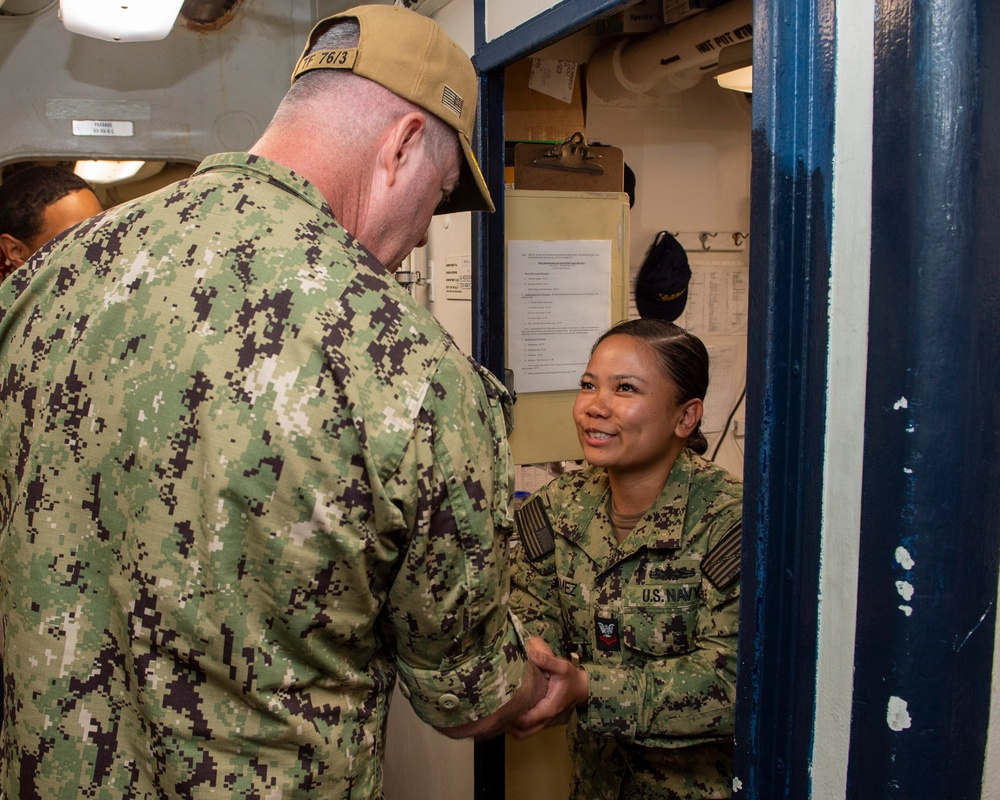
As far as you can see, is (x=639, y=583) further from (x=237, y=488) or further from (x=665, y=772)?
(x=237, y=488)

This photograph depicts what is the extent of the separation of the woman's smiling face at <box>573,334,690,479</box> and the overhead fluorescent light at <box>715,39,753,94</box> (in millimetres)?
993

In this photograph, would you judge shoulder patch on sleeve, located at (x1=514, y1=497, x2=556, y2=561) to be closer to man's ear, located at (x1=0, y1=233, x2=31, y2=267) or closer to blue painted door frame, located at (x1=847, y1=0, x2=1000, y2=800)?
blue painted door frame, located at (x1=847, y1=0, x2=1000, y2=800)

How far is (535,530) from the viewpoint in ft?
6.10

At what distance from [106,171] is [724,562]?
3.64 m

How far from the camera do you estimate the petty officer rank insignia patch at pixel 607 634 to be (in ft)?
5.43

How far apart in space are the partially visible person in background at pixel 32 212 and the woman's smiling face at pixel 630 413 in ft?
5.44

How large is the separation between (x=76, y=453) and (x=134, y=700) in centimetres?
29

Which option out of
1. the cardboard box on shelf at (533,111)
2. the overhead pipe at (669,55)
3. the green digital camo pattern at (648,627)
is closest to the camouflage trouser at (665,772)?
the green digital camo pattern at (648,627)

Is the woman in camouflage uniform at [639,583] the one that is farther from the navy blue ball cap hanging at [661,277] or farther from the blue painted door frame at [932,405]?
the navy blue ball cap hanging at [661,277]

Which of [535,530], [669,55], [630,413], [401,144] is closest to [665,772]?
[535,530]

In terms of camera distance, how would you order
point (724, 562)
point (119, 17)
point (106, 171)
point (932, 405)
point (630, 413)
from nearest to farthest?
point (932, 405), point (724, 562), point (630, 413), point (119, 17), point (106, 171)

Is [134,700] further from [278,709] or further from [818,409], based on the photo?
[818,409]

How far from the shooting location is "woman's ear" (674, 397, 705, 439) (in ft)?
5.82

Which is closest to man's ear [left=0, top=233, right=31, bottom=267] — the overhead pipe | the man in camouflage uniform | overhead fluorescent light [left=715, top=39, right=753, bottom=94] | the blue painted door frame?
the man in camouflage uniform
